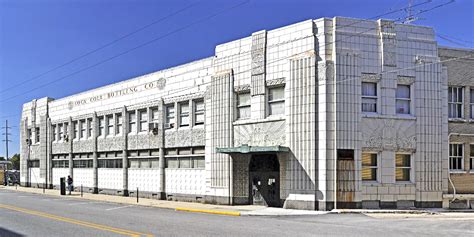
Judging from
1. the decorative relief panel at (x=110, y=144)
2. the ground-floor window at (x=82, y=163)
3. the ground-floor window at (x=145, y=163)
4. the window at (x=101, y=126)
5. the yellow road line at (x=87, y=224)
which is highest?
the window at (x=101, y=126)

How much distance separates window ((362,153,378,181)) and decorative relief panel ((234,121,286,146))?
3947 millimetres

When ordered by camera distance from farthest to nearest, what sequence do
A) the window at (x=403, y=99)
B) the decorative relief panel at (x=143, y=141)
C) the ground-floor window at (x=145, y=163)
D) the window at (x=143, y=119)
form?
1. the window at (x=143, y=119)
2. the ground-floor window at (x=145, y=163)
3. the decorative relief panel at (x=143, y=141)
4. the window at (x=403, y=99)

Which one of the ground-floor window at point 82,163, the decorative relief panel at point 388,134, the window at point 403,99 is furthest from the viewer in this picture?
the ground-floor window at point 82,163

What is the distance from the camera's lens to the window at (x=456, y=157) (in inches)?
1081

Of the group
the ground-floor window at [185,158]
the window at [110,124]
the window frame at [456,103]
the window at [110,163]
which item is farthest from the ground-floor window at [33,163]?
the window frame at [456,103]

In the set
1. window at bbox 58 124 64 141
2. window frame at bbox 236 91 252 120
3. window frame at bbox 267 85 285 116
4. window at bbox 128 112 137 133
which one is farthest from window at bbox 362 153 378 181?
window at bbox 58 124 64 141

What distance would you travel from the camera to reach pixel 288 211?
24781mm

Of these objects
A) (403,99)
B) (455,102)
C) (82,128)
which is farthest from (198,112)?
(82,128)

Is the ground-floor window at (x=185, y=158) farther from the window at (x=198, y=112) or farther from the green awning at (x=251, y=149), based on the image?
the green awning at (x=251, y=149)

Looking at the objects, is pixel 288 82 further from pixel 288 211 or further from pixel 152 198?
pixel 152 198

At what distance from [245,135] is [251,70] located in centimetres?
347

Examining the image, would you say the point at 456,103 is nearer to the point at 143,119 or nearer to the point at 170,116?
the point at 170,116

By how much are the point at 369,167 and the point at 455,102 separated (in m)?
6.45

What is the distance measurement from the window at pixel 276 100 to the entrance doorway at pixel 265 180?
2.32 meters
